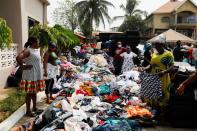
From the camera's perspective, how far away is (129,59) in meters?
15.7

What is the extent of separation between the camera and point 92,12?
5100 cm

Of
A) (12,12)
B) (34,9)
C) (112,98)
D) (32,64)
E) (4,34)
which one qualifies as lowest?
(112,98)

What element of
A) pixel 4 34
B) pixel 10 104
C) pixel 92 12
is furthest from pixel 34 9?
pixel 92 12

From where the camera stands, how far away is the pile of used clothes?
21.5ft

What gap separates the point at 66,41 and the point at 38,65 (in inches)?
406

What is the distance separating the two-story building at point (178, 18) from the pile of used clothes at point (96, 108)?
55.1 m

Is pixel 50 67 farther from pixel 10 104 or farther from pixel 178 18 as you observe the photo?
pixel 178 18

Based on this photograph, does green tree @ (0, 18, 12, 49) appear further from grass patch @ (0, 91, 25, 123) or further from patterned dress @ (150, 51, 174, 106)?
patterned dress @ (150, 51, 174, 106)

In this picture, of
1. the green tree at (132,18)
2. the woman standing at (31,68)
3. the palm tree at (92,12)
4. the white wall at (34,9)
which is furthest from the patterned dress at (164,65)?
the green tree at (132,18)

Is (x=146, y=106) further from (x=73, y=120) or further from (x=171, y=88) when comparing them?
(x=73, y=120)

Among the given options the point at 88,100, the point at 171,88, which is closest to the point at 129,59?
the point at 88,100

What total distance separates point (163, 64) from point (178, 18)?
206ft

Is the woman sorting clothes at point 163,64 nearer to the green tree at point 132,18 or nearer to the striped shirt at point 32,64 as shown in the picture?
the striped shirt at point 32,64

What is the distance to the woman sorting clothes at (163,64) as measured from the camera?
8.09m
